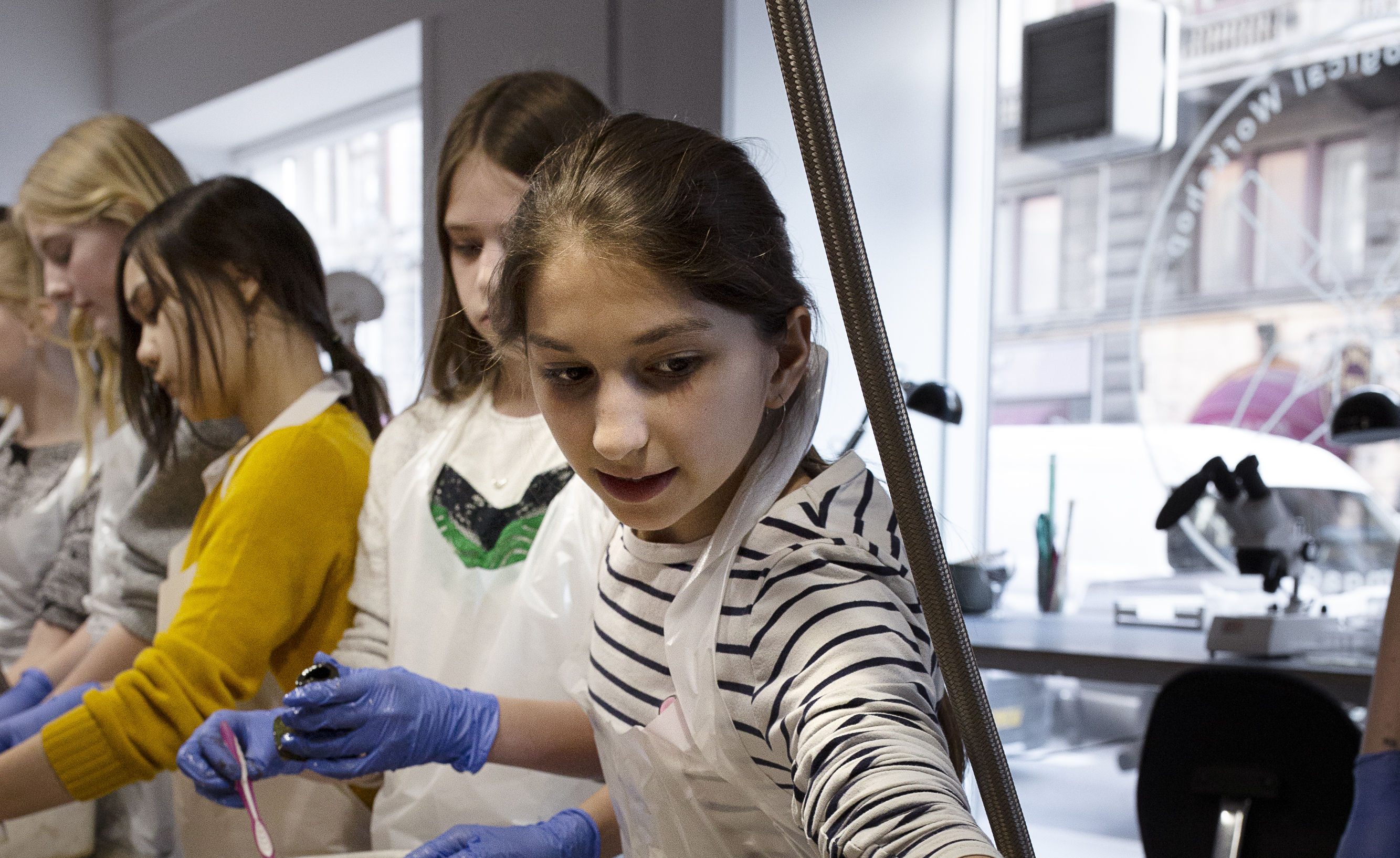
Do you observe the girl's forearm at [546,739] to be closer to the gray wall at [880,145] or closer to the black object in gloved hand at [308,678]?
the black object in gloved hand at [308,678]

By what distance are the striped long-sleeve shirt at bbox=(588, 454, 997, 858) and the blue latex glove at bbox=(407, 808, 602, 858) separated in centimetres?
13

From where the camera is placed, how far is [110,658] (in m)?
1.45

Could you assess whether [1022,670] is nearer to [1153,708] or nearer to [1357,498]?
[1153,708]

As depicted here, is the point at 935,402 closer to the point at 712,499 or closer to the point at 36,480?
the point at 712,499

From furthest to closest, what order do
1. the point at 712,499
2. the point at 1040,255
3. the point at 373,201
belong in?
the point at 373,201 → the point at 1040,255 → the point at 712,499

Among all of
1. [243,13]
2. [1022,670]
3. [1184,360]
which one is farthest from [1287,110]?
[243,13]

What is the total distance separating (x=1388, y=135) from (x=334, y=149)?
2.34m

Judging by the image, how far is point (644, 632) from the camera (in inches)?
30.0

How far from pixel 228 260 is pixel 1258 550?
1.65 meters

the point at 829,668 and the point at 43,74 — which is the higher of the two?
the point at 43,74

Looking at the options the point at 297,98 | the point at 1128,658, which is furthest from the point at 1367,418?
the point at 297,98

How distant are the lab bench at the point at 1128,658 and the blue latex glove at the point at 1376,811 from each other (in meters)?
0.71

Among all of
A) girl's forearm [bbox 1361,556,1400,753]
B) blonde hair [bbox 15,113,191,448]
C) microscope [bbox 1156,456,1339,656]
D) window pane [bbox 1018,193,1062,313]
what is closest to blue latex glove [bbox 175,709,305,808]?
girl's forearm [bbox 1361,556,1400,753]

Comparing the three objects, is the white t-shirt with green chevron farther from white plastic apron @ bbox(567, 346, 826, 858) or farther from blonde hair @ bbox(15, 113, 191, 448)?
blonde hair @ bbox(15, 113, 191, 448)
